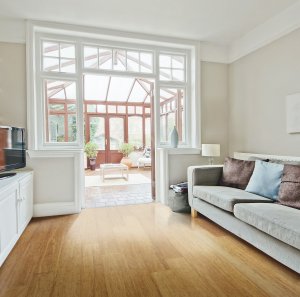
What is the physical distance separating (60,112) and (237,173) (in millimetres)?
2841

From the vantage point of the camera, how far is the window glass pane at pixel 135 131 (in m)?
9.87

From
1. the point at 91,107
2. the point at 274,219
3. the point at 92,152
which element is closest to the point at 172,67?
the point at 274,219

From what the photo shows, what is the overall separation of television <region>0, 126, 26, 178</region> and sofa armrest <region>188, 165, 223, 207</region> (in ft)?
7.62

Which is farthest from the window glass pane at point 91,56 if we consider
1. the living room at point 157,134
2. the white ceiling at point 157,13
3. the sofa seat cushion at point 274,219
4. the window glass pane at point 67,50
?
the sofa seat cushion at point 274,219

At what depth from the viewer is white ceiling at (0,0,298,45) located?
2953 millimetres

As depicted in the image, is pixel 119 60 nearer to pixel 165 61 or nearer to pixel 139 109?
pixel 165 61

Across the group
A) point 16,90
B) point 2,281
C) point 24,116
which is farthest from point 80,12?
point 2,281

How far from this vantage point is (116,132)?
9.75 metres

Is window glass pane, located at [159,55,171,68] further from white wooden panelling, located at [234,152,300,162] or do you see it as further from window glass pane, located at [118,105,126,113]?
window glass pane, located at [118,105,126,113]

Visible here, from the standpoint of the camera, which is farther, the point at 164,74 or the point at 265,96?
the point at 164,74

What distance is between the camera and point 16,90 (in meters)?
3.38

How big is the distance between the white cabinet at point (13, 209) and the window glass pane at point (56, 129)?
2.42 ft

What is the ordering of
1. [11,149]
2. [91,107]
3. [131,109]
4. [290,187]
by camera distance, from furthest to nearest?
[131,109]
[91,107]
[11,149]
[290,187]

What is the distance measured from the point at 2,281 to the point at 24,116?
7.40 ft
